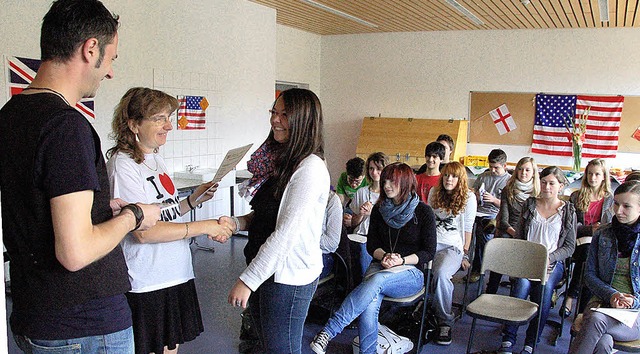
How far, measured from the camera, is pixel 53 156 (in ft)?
3.75

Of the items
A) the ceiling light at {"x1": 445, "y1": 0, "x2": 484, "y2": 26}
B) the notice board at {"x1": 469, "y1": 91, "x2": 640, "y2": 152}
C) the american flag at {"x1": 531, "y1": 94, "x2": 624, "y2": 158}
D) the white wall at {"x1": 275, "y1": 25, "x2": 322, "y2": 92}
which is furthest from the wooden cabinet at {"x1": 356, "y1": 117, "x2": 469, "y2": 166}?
the ceiling light at {"x1": 445, "y1": 0, "x2": 484, "y2": 26}

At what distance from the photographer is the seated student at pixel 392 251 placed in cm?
316

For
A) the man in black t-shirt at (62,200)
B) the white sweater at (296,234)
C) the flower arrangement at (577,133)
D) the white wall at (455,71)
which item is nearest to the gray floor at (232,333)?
the white sweater at (296,234)

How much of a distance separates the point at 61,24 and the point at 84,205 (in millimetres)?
420

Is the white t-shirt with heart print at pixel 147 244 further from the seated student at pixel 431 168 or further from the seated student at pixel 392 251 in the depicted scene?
the seated student at pixel 431 168

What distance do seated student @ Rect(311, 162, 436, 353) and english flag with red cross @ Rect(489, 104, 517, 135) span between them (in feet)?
17.5

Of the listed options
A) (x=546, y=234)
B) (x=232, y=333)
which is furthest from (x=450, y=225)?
(x=232, y=333)

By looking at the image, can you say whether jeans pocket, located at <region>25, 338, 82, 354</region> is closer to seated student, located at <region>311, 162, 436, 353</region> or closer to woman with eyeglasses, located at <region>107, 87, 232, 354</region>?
woman with eyeglasses, located at <region>107, 87, 232, 354</region>

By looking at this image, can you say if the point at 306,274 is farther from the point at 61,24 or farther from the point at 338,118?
the point at 338,118

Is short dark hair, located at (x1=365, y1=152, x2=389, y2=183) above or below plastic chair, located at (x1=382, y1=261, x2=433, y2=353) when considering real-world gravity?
above

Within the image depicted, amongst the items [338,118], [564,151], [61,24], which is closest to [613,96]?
[564,151]

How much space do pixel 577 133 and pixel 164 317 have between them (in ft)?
23.8

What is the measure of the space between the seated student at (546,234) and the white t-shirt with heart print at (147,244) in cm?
235

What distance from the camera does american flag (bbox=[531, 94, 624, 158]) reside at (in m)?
7.62
